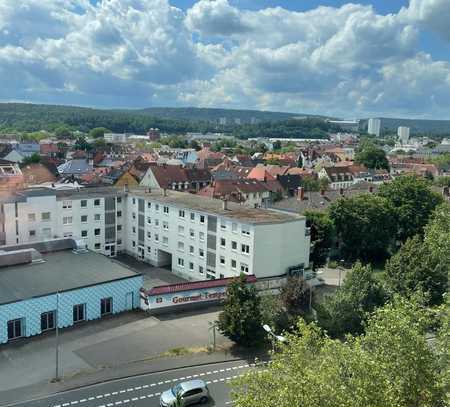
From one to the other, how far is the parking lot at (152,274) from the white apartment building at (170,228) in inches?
33.4

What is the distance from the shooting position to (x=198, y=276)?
153 feet

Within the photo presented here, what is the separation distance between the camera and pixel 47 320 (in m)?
33.7

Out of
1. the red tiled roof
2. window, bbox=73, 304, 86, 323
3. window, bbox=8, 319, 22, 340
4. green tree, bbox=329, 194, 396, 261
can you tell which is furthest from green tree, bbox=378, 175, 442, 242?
window, bbox=8, 319, 22, 340

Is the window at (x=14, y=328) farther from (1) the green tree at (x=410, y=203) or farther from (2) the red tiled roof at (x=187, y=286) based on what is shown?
(1) the green tree at (x=410, y=203)

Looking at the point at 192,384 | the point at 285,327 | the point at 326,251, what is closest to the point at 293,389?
the point at 192,384

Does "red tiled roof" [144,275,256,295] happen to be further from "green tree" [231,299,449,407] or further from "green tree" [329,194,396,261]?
"green tree" [231,299,449,407]

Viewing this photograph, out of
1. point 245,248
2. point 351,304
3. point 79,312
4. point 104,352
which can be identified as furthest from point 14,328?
point 351,304

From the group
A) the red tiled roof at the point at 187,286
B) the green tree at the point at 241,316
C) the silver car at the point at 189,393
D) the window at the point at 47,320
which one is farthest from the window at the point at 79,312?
the silver car at the point at 189,393

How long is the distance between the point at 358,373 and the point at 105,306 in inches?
972

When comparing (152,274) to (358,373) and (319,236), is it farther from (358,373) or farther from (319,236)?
(358,373)

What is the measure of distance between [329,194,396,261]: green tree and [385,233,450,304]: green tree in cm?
1464

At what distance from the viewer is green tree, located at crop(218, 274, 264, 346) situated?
101 feet

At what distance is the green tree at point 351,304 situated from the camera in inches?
1313

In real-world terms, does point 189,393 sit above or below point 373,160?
below
